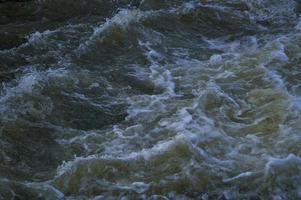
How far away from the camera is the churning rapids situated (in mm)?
5719

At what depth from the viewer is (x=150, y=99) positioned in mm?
7133

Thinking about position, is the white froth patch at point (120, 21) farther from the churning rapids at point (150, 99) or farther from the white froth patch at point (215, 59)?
the white froth patch at point (215, 59)

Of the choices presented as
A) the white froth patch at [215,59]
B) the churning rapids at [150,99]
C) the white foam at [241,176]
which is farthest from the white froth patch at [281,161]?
the white froth patch at [215,59]

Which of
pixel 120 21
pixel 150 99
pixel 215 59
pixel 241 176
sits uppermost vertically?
pixel 120 21

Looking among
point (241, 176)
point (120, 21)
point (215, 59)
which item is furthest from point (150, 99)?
point (120, 21)

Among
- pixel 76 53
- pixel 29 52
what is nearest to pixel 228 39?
pixel 76 53

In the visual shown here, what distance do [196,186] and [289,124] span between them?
1584mm

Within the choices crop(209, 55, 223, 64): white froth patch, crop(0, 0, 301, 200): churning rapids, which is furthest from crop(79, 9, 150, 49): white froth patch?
crop(209, 55, 223, 64): white froth patch

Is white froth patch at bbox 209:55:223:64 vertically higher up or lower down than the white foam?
higher up

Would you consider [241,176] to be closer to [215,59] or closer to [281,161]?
[281,161]

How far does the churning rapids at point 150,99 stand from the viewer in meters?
5.72

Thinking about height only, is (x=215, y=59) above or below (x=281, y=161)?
above

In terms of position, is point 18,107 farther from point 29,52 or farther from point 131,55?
point 131,55

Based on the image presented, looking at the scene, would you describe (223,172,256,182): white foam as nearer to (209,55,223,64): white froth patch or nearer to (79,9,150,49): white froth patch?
(209,55,223,64): white froth patch
